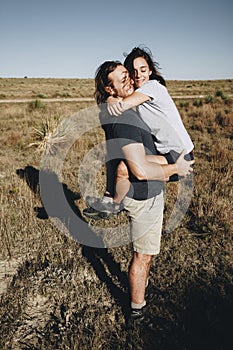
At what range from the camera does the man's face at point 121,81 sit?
7.16 feet

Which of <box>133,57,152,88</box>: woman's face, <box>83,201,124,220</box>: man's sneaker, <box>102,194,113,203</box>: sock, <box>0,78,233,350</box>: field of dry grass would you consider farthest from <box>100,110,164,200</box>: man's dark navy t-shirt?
<box>0,78,233,350</box>: field of dry grass

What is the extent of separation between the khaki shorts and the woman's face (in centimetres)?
124

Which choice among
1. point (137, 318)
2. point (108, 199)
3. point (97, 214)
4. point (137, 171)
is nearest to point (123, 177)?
point (137, 171)

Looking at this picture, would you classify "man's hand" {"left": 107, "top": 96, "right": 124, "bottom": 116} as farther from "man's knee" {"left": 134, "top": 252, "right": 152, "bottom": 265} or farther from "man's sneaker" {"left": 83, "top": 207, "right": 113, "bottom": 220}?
"man's knee" {"left": 134, "top": 252, "right": 152, "bottom": 265}

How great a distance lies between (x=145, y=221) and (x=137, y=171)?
17.4 inches

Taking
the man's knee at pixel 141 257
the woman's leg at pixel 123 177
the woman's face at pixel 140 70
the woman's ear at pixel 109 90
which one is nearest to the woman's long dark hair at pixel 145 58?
the woman's face at pixel 140 70

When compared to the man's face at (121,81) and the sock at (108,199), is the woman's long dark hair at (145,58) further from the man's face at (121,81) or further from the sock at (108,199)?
the sock at (108,199)

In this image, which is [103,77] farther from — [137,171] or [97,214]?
[97,214]

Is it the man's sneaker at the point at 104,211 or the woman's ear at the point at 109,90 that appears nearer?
the woman's ear at the point at 109,90

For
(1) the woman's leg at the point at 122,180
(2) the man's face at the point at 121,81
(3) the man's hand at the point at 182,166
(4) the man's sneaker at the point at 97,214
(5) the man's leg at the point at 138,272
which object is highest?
(2) the man's face at the point at 121,81

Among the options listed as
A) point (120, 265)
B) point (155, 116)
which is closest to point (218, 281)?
point (120, 265)

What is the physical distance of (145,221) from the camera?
2.10 metres

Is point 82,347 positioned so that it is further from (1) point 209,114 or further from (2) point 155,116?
(1) point 209,114

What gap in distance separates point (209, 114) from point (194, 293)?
1028cm
